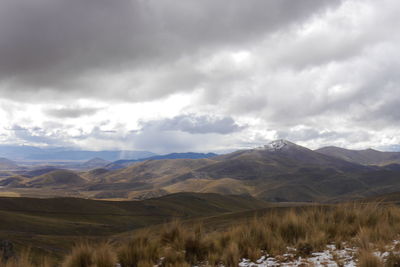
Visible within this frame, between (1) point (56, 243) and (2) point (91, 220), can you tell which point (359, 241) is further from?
(2) point (91, 220)

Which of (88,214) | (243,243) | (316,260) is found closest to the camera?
(316,260)

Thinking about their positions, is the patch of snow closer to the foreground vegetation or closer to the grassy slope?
the foreground vegetation

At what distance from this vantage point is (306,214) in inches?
416

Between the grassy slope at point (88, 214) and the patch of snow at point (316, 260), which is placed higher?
the patch of snow at point (316, 260)

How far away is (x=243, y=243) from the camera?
8406mm

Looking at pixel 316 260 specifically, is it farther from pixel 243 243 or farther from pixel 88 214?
pixel 88 214

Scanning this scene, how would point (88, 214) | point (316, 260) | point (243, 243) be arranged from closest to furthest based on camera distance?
1. point (316, 260)
2. point (243, 243)
3. point (88, 214)

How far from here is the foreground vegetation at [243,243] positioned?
7.43 metres

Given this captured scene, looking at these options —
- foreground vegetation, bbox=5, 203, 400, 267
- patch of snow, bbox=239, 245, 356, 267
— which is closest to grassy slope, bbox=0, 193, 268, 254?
foreground vegetation, bbox=5, 203, 400, 267

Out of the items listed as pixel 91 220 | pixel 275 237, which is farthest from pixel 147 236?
pixel 91 220

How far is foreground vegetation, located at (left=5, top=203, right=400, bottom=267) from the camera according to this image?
7.43 meters

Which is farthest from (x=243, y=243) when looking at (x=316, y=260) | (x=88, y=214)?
(x=88, y=214)

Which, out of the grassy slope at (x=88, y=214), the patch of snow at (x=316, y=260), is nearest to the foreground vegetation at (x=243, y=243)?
the patch of snow at (x=316, y=260)

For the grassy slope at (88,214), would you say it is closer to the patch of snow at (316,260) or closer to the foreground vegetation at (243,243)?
the foreground vegetation at (243,243)
